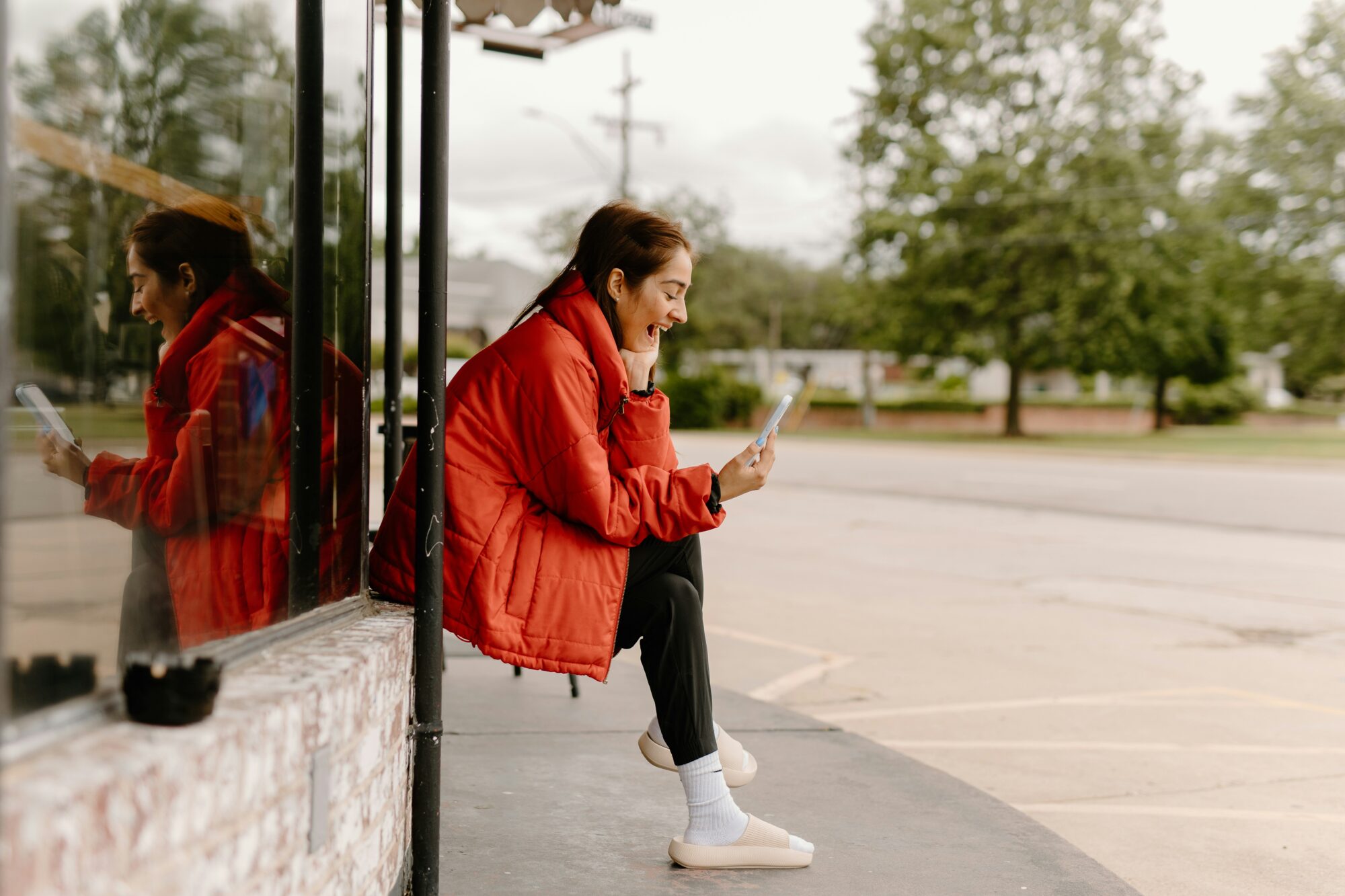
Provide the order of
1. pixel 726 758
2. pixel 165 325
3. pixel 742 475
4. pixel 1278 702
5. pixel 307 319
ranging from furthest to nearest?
1. pixel 1278 702
2. pixel 726 758
3. pixel 742 475
4. pixel 307 319
5. pixel 165 325

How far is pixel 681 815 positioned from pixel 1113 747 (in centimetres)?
228

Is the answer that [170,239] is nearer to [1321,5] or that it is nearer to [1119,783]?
[1119,783]

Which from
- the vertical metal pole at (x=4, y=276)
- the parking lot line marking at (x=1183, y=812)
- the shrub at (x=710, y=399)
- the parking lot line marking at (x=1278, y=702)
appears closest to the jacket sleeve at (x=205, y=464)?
the vertical metal pole at (x=4, y=276)

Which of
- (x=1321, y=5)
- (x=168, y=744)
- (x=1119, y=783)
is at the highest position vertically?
(x=1321, y=5)

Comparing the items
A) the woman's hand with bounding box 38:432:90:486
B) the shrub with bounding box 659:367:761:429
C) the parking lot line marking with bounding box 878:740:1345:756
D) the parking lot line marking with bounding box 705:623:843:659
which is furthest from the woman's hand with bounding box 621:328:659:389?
the shrub with bounding box 659:367:761:429

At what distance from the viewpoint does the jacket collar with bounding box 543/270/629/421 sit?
3.07 metres

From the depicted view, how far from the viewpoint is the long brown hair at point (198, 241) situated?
6.91ft

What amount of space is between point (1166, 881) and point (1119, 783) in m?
0.98

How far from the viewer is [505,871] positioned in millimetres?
3133

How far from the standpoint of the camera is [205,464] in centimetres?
231

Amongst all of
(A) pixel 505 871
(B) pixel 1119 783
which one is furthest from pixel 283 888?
(B) pixel 1119 783

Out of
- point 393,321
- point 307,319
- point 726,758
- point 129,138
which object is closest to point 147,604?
point 129,138

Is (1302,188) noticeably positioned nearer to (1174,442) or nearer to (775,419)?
(1174,442)

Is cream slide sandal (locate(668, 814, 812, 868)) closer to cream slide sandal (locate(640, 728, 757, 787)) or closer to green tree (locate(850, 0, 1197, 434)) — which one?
cream slide sandal (locate(640, 728, 757, 787))
